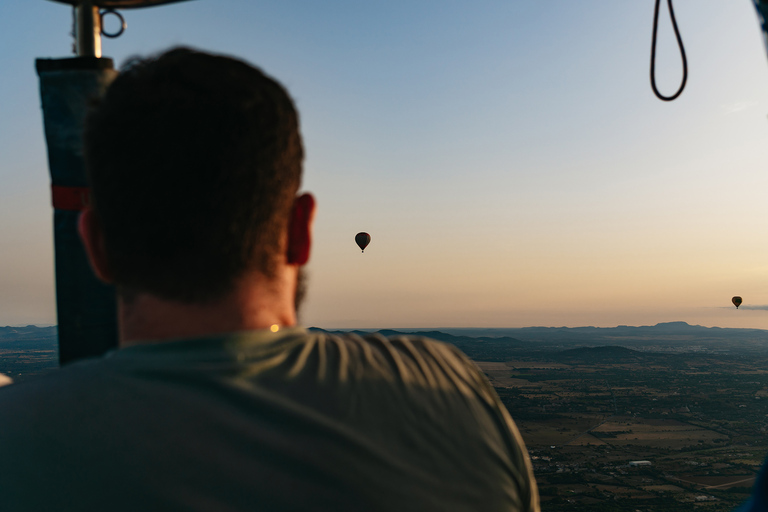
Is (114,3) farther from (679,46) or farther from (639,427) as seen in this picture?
(639,427)

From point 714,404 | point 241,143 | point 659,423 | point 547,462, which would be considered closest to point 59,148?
point 241,143

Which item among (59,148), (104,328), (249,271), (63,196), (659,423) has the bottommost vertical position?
(659,423)

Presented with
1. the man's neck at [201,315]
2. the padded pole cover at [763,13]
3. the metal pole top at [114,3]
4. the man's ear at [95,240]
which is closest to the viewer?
the man's neck at [201,315]

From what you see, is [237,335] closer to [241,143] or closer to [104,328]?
[241,143]

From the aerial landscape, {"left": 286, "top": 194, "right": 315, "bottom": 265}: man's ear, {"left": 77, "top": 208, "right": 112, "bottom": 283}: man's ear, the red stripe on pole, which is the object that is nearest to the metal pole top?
the red stripe on pole

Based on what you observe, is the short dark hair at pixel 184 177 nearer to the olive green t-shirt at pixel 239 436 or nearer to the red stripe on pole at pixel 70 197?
the olive green t-shirt at pixel 239 436

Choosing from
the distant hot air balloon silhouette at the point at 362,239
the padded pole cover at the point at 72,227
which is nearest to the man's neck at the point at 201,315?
the padded pole cover at the point at 72,227

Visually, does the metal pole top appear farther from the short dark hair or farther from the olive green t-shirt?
the olive green t-shirt
